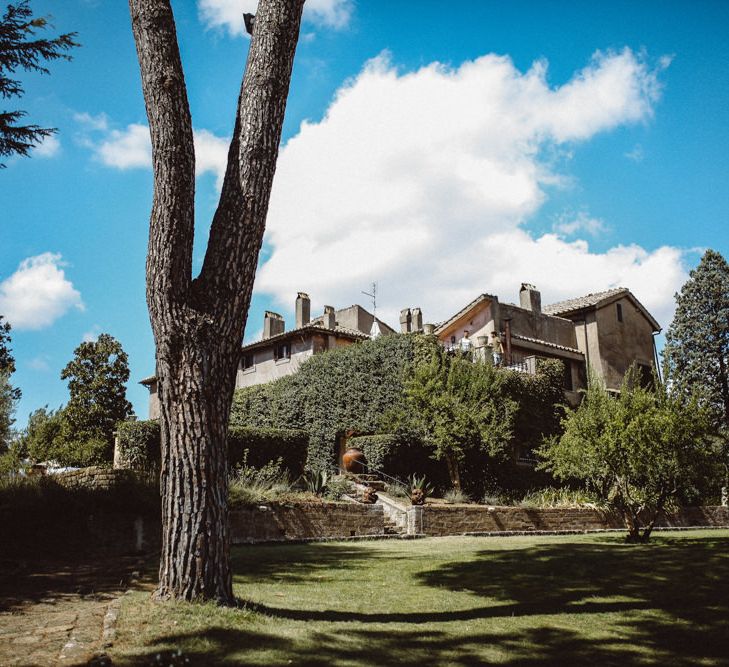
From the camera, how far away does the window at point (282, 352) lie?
35.6 m

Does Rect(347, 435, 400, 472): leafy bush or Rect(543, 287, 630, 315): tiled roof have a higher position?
Rect(543, 287, 630, 315): tiled roof

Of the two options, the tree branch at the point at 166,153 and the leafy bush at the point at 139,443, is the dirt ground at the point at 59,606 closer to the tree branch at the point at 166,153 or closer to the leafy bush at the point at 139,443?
the tree branch at the point at 166,153

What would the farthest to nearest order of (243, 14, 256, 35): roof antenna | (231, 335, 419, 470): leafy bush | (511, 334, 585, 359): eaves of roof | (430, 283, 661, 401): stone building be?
1. (430, 283, 661, 401): stone building
2. (511, 334, 585, 359): eaves of roof
3. (231, 335, 419, 470): leafy bush
4. (243, 14, 256, 35): roof antenna

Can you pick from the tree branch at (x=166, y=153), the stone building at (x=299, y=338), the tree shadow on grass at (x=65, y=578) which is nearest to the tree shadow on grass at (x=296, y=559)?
the tree shadow on grass at (x=65, y=578)

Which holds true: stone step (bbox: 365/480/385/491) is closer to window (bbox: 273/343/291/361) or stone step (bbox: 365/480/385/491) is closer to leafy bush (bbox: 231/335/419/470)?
leafy bush (bbox: 231/335/419/470)

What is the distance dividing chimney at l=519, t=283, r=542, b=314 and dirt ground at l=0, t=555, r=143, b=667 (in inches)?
1192

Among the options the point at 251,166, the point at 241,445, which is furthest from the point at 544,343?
the point at 251,166

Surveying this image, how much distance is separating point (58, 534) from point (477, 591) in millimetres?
8426

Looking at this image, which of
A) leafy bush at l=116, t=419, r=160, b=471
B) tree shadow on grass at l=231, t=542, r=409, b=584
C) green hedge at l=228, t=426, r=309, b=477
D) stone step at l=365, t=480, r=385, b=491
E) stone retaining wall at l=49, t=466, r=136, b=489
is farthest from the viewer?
stone step at l=365, t=480, r=385, b=491

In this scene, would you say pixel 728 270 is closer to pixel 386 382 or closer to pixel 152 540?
pixel 386 382

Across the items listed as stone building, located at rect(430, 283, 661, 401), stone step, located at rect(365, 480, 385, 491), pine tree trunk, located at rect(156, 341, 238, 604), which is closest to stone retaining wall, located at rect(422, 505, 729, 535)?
stone step, located at rect(365, 480, 385, 491)

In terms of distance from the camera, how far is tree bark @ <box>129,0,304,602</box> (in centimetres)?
638

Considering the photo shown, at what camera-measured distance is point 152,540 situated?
1358 cm

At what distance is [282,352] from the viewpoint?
35938mm
